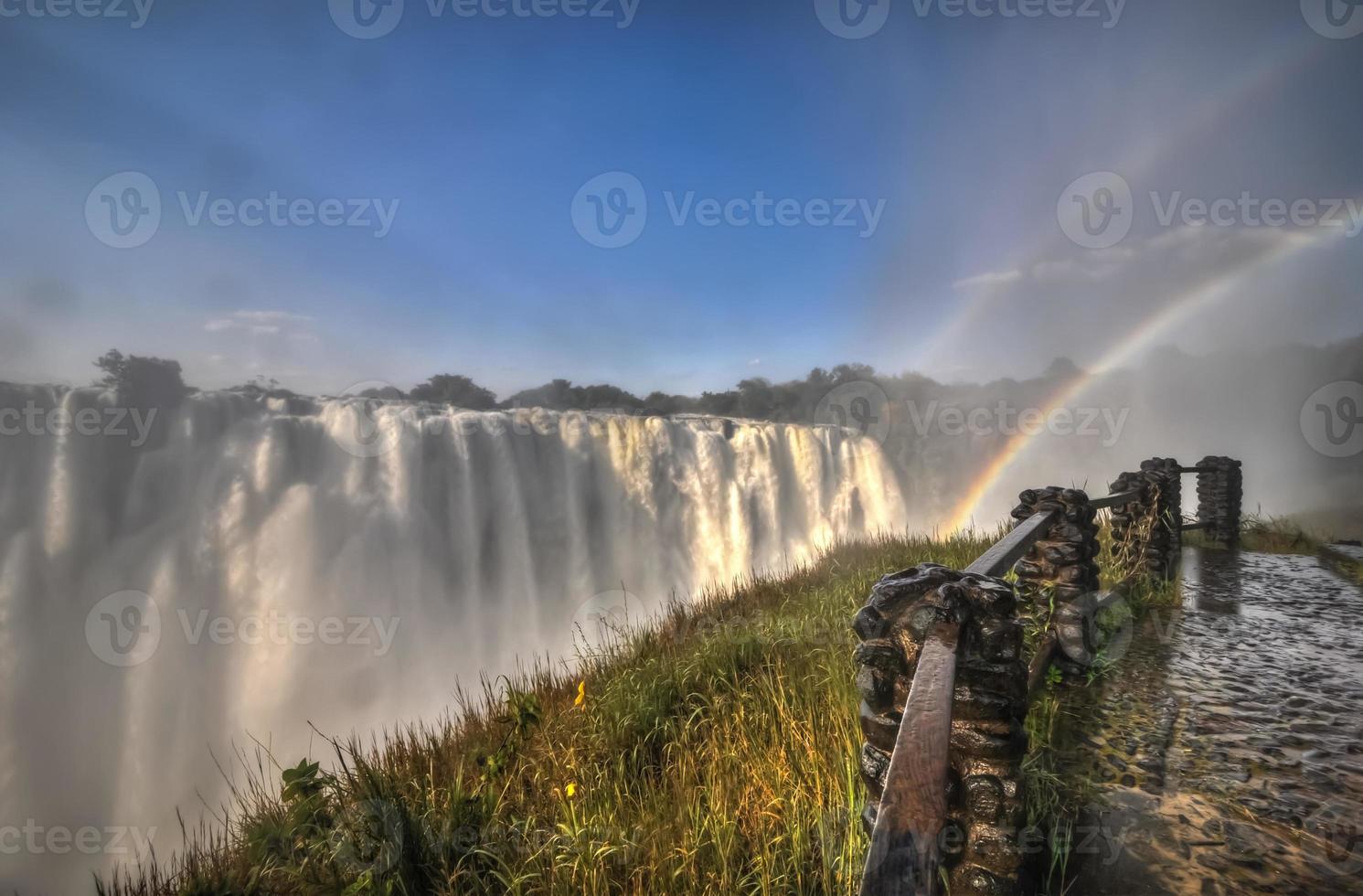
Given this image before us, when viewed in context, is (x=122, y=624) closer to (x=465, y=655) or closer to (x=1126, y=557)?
(x=465, y=655)

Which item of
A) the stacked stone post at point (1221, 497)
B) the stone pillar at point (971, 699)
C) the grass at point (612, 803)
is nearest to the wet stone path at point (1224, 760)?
the grass at point (612, 803)

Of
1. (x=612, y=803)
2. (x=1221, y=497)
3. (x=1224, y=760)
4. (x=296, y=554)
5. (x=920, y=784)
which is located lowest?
(x=296, y=554)

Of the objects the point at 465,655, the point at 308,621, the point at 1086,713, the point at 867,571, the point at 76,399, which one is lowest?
the point at 465,655

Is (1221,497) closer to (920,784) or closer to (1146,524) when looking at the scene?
(1146,524)

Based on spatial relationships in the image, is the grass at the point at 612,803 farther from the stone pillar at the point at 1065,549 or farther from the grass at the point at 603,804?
the stone pillar at the point at 1065,549

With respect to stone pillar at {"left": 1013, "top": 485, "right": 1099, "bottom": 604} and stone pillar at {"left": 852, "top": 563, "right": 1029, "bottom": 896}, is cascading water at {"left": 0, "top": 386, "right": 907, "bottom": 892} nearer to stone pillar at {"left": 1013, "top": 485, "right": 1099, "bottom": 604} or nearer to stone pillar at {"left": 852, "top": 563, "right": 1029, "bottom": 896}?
stone pillar at {"left": 1013, "top": 485, "right": 1099, "bottom": 604}

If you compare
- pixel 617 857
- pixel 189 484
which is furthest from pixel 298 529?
pixel 617 857

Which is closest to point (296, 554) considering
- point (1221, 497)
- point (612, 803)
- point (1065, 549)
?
point (612, 803)
